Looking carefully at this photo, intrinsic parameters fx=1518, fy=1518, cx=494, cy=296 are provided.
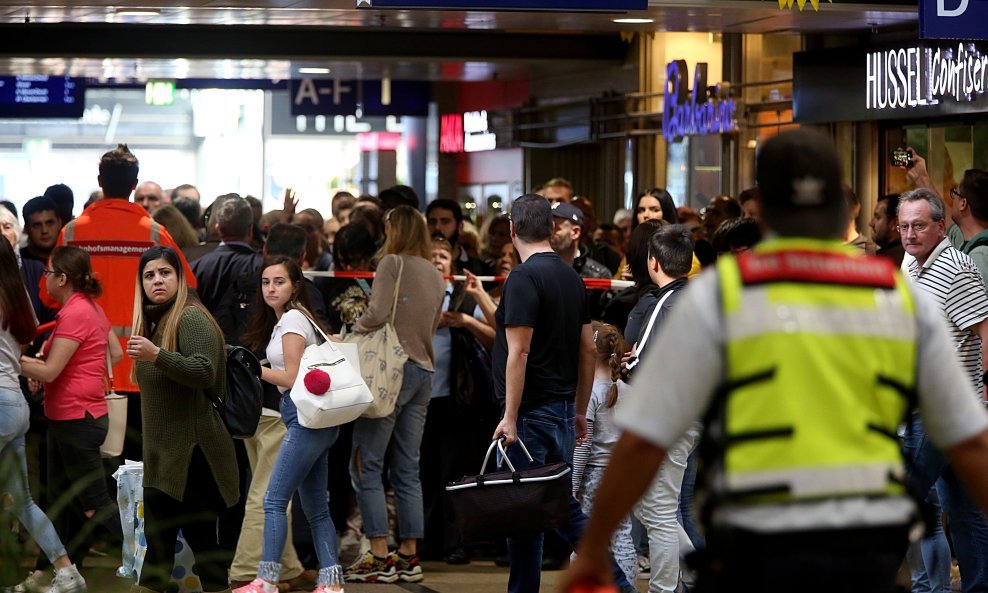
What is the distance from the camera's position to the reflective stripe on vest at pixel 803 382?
2893mm

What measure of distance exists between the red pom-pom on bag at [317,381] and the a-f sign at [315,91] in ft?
48.3

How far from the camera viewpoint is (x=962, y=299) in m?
6.41

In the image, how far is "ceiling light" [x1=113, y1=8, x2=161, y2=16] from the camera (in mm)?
10365

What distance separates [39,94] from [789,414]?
20.7 meters

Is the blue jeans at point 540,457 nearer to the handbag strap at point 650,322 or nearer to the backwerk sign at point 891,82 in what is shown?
the handbag strap at point 650,322

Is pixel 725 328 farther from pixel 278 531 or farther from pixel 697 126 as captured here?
pixel 697 126

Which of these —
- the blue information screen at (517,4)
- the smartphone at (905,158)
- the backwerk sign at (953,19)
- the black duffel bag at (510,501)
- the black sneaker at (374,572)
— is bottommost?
the black sneaker at (374,572)

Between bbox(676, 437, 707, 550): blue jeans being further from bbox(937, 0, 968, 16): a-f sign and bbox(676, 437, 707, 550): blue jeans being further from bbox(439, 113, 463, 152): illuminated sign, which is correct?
bbox(439, 113, 463, 152): illuminated sign

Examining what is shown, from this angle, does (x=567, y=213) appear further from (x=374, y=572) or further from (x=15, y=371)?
(x=15, y=371)

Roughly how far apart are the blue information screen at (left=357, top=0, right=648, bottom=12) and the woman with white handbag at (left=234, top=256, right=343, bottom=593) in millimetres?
1933

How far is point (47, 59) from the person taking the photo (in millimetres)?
16891

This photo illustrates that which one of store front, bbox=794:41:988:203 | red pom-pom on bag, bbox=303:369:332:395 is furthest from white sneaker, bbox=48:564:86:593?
store front, bbox=794:41:988:203

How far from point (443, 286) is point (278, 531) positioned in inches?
70.2

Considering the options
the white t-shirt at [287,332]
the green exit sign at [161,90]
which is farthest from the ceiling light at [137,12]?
the green exit sign at [161,90]
